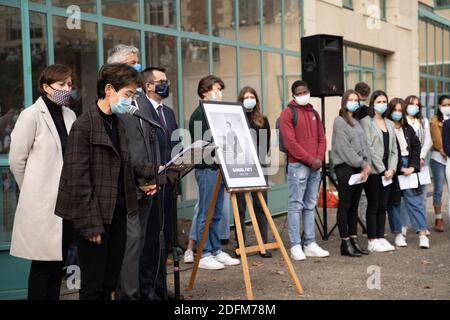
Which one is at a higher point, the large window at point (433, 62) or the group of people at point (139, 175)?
the large window at point (433, 62)

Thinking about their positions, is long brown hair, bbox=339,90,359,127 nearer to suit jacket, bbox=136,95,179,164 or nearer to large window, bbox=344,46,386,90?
suit jacket, bbox=136,95,179,164

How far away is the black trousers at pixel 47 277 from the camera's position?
529 cm

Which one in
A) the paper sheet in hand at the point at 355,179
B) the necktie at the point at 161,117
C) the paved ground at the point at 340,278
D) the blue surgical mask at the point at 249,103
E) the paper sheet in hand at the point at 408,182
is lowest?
the paved ground at the point at 340,278

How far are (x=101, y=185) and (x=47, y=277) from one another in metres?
1.07

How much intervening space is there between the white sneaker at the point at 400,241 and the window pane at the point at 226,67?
3.73 metres

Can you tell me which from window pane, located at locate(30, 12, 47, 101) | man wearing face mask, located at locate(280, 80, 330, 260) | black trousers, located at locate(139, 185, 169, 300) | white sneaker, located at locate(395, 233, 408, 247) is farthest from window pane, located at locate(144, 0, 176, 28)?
white sneaker, located at locate(395, 233, 408, 247)

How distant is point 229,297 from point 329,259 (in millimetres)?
2297

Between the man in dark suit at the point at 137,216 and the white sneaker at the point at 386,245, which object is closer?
the man in dark suit at the point at 137,216

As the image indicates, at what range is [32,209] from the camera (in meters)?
5.36

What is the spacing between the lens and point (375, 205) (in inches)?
365

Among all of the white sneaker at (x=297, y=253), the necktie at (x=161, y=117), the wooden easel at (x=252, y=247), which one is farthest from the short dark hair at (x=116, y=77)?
the white sneaker at (x=297, y=253)

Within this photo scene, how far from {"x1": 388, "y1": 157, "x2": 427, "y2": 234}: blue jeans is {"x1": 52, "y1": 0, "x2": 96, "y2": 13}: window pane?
4.49m

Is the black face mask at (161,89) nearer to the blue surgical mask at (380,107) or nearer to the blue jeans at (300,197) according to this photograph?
the blue jeans at (300,197)

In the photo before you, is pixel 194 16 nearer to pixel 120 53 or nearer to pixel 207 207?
pixel 207 207
